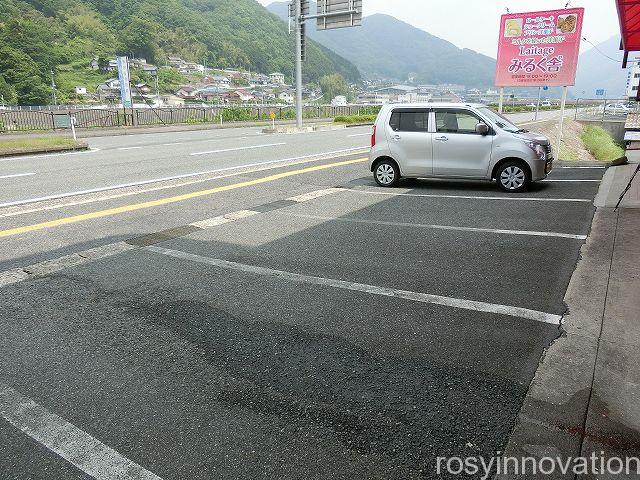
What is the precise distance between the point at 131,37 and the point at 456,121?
419 feet

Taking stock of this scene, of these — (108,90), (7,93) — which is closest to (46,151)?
(7,93)

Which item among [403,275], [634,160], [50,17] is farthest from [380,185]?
[50,17]

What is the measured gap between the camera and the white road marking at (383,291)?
13.1 ft

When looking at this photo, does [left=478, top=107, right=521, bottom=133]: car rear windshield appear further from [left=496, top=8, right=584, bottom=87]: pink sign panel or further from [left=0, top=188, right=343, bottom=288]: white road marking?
[left=0, top=188, right=343, bottom=288]: white road marking

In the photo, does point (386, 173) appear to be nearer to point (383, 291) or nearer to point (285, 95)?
point (383, 291)

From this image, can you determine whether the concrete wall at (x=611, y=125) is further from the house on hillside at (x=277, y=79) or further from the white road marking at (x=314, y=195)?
the house on hillside at (x=277, y=79)

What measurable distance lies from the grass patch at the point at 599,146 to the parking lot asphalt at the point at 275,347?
25811 millimetres

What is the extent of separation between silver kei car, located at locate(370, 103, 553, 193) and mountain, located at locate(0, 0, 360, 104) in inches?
3321

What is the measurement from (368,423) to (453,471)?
0.53 metres

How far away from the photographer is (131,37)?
384 ft

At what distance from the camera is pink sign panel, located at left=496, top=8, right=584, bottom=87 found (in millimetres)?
13188

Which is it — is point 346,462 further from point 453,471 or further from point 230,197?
point 230,197

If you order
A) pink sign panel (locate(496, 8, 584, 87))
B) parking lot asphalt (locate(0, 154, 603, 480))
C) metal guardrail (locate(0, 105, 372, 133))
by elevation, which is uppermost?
pink sign panel (locate(496, 8, 584, 87))

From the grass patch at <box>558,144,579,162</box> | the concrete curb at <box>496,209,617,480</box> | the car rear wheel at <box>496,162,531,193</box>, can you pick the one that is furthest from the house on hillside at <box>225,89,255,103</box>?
the concrete curb at <box>496,209,617,480</box>
